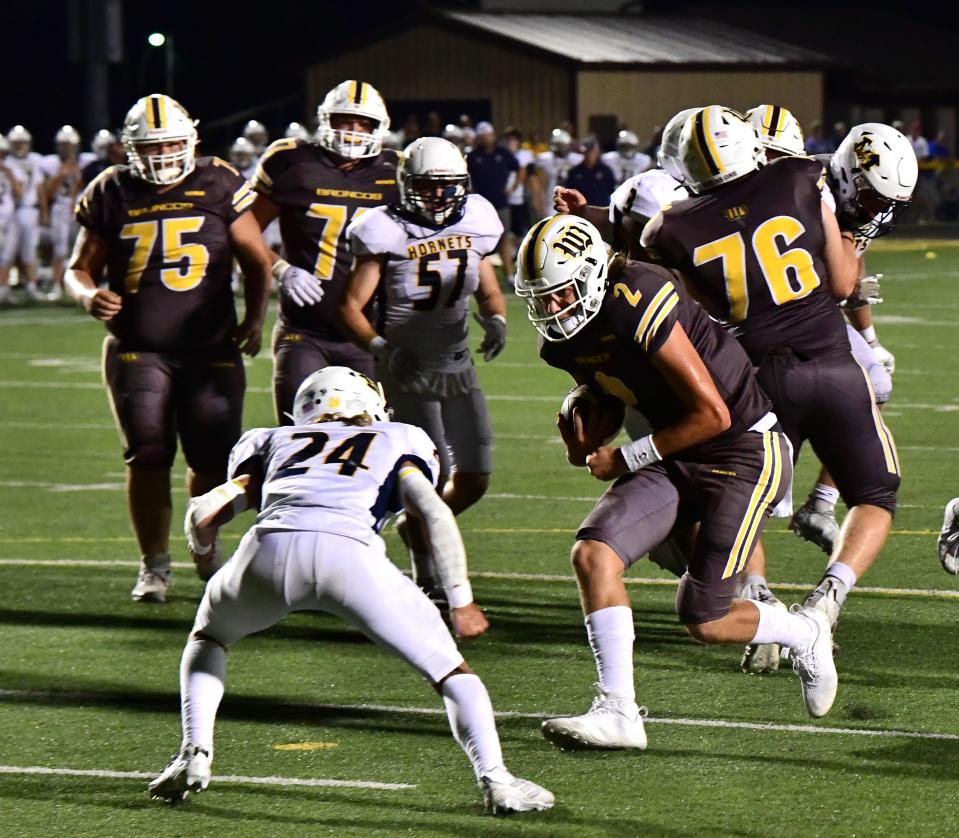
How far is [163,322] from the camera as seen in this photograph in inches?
294

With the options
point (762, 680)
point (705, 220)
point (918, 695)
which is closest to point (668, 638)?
point (762, 680)

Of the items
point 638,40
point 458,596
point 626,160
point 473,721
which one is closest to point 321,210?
point 458,596

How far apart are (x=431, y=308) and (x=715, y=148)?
1667 mm

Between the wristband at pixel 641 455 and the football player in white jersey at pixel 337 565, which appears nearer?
the football player in white jersey at pixel 337 565

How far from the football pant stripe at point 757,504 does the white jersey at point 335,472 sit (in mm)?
879

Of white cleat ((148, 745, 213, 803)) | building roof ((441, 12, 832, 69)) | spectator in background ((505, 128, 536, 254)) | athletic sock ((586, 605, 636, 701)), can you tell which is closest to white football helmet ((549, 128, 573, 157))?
spectator in background ((505, 128, 536, 254))

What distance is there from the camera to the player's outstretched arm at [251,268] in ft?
24.8

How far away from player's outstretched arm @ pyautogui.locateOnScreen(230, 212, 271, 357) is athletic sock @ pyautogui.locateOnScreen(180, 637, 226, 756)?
2852 millimetres

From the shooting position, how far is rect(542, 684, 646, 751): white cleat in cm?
513

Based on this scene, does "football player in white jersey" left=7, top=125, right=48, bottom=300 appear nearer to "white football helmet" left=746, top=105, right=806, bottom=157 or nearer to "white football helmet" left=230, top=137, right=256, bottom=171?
"white football helmet" left=230, top=137, right=256, bottom=171

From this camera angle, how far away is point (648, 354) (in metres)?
5.13

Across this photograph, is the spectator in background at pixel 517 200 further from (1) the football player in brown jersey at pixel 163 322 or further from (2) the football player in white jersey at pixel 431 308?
(2) the football player in white jersey at pixel 431 308

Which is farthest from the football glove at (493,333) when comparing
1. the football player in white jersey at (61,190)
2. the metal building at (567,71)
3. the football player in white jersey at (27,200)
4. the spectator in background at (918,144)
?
the metal building at (567,71)

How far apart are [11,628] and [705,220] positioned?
111 inches
